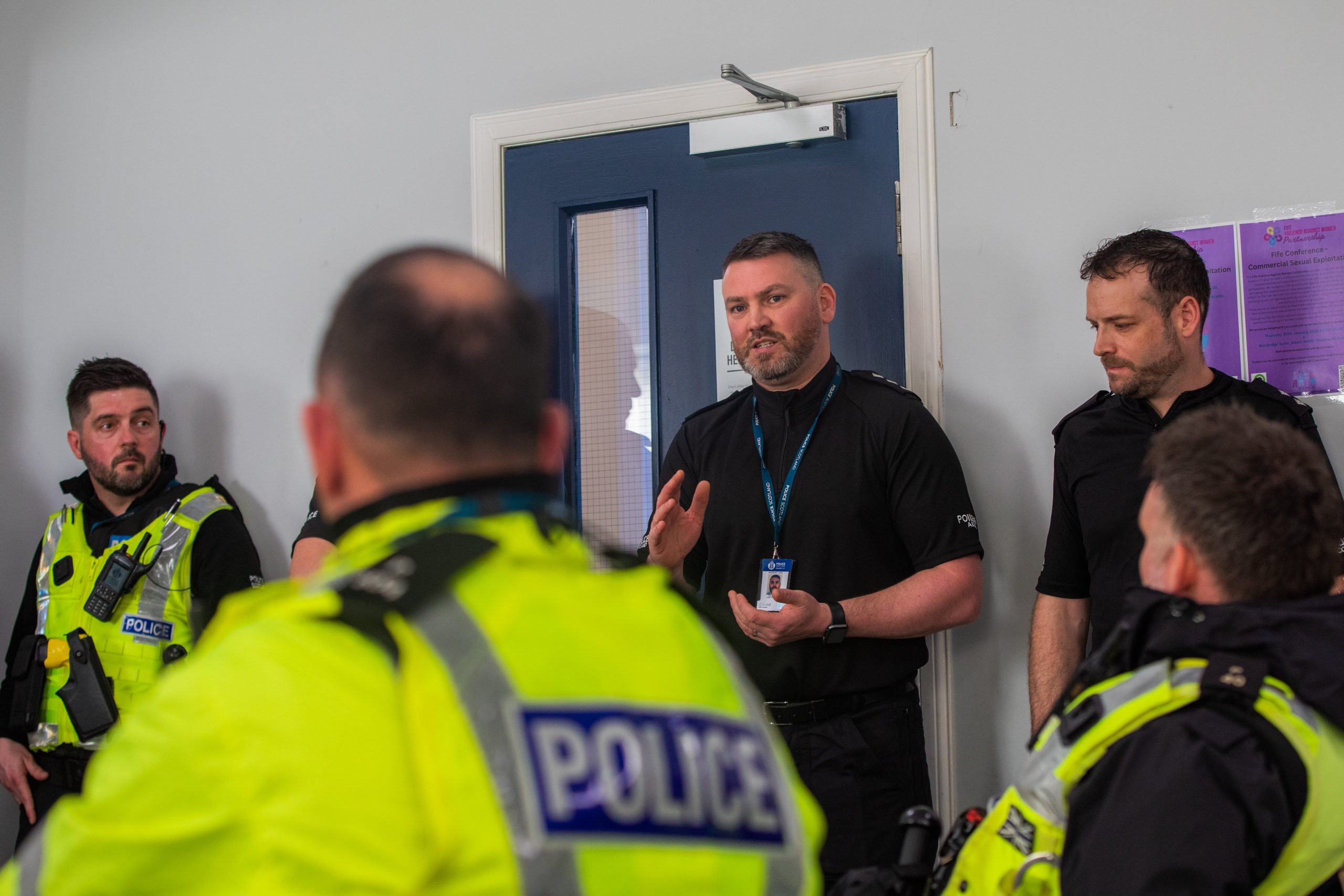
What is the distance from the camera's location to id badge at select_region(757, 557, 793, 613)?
8.77 ft

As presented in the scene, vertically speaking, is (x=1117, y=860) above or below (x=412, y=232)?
below

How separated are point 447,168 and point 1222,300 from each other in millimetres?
2195

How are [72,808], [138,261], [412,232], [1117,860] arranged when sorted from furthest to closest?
[138,261] < [412,232] < [1117,860] < [72,808]

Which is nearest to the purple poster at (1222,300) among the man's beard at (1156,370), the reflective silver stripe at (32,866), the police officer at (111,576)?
the man's beard at (1156,370)

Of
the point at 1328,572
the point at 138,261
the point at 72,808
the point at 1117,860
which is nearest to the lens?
the point at 72,808

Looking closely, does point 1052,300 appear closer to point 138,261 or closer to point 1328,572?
point 1328,572

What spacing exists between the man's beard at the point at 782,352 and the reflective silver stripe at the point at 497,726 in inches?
78.2

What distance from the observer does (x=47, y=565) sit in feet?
11.5

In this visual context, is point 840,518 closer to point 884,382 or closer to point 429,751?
point 884,382

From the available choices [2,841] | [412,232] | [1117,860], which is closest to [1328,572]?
[1117,860]

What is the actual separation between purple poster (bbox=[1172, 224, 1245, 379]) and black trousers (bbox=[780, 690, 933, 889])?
43.7 inches

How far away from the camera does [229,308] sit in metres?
3.72

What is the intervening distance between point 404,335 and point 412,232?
2771 millimetres

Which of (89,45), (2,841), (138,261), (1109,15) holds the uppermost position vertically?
(89,45)
